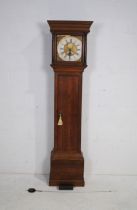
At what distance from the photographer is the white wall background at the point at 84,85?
2088mm

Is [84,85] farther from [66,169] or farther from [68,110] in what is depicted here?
[66,169]

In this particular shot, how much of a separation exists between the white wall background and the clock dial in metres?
0.24

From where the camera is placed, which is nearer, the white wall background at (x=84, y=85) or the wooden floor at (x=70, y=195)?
the wooden floor at (x=70, y=195)

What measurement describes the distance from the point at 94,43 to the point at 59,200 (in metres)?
1.43

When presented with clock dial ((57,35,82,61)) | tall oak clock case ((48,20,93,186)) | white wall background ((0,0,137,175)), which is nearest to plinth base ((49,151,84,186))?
tall oak clock case ((48,20,93,186))

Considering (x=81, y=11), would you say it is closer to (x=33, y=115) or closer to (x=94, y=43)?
(x=94, y=43)

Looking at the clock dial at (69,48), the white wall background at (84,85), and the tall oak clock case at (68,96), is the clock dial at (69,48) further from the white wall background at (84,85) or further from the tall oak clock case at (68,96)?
the white wall background at (84,85)

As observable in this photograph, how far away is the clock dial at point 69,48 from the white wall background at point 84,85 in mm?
235

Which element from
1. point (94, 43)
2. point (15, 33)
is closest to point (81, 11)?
point (94, 43)

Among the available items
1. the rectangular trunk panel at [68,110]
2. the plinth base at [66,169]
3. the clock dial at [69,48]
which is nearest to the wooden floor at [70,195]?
the plinth base at [66,169]

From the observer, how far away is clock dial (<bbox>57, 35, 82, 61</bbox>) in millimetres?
1913

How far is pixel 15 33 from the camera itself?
211 centimetres

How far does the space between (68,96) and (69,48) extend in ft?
1.35

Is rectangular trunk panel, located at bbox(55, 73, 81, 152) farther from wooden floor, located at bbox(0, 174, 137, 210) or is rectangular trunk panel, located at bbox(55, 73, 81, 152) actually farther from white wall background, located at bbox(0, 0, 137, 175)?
wooden floor, located at bbox(0, 174, 137, 210)
